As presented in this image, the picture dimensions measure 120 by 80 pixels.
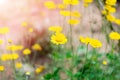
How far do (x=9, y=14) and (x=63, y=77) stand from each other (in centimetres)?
99

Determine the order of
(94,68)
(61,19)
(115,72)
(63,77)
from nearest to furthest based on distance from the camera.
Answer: (94,68) < (115,72) < (63,77) < (61,19)

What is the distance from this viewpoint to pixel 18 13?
3.71m

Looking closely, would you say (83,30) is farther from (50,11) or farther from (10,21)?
(10,21)

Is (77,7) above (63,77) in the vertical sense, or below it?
above

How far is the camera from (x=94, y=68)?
2.38m

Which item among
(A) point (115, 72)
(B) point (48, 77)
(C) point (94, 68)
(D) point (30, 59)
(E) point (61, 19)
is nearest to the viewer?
(B) point (48, 77)

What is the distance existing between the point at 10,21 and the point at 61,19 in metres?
0.44

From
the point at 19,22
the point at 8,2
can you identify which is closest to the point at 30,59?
the point at 19,22

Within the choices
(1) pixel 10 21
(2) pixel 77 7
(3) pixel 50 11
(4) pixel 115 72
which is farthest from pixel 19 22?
(4) pixel 115 72

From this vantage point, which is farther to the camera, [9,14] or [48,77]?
[9,14]

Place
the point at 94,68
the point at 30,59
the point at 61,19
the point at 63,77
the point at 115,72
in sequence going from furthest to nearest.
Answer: the point at 61,19
the point at 30,59
the point at 63,77
the point at 115,72
the point at 94,68

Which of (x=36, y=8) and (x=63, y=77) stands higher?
(x=36, y=8)

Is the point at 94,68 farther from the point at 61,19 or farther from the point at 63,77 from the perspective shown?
the point at 61,19

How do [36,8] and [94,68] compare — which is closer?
[94,68]
